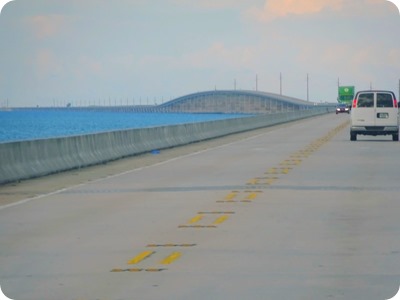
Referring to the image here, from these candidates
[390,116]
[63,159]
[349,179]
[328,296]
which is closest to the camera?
[328,296]

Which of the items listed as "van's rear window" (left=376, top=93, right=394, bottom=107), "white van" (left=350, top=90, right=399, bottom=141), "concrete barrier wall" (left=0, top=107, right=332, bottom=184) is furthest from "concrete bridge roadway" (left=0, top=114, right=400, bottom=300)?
"van's rear window" (left=376, top=93, right=394, bottom=107)

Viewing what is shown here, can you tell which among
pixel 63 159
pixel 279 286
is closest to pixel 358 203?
pixel 279 286

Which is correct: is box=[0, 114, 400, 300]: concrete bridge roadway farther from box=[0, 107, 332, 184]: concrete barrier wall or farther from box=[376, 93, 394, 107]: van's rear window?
box=[376, 93, 394, 107]: van's rear window

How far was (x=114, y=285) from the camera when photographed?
11625 mm

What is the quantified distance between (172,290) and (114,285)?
676mm

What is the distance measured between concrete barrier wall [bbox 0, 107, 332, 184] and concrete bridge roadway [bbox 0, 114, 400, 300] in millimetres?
1994

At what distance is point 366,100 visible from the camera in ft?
161

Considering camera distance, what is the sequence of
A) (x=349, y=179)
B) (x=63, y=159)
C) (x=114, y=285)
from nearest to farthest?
(x=114, y=285) < (x=349, y=179) < (x=63, y=159)

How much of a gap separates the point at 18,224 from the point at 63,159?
41.4 ft

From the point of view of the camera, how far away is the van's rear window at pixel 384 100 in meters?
48.9

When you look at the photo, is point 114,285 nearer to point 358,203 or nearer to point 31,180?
point 358,203

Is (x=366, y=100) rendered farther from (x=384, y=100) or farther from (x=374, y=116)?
(x=374, y=116)

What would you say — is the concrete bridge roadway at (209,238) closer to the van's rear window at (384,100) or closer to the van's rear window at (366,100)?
the van's rear window at (366,100)

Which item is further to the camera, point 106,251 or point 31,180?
point 31,180
